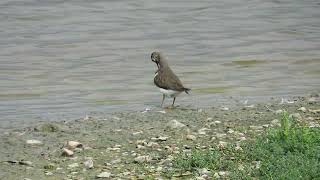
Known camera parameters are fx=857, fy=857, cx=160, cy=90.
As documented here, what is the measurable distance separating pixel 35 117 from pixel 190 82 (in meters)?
3.57

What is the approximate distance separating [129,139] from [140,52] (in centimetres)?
805

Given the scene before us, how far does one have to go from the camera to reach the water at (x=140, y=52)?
13.3 m

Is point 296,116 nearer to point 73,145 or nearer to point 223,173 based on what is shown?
point 223,173

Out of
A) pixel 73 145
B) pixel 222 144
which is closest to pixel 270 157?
pixel 222 144

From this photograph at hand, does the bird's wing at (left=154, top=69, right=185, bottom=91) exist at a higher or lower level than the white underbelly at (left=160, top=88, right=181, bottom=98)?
higher

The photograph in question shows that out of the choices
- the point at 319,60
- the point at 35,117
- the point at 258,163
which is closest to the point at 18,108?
the point at 35,117

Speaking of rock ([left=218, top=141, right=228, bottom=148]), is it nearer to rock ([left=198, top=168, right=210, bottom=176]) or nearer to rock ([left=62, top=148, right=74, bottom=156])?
rock ([left=198, top=168, right=210, bottom=176])

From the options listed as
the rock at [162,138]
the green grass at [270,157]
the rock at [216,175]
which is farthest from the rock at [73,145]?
the rock at [216,175]

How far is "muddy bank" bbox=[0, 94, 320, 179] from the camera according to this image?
27.0 ft

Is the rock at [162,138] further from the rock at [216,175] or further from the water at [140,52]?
the water at [140,52]

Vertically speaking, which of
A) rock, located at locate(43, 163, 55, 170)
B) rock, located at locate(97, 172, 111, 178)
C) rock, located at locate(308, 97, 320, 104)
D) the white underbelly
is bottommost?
rock, located at locate(308, 97, 320, 104)

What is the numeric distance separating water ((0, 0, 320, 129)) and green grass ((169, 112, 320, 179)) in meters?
3.71

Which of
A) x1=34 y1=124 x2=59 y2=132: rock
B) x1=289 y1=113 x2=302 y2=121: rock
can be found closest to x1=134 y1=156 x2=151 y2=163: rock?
x1=34 y1=124 x2=59 y2=132: rock

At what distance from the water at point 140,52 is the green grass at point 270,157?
3.71 meters
